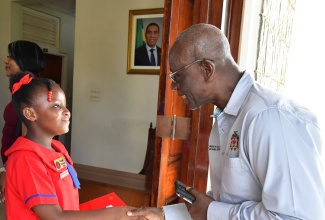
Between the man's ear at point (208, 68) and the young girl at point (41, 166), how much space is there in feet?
2.23

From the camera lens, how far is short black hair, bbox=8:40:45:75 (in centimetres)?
189

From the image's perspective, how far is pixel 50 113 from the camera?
126 cm

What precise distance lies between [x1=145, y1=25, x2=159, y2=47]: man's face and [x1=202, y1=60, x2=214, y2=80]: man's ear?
2.38 meters

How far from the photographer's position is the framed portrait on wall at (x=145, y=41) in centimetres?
321

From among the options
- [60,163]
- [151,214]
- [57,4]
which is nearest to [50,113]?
[60,163]

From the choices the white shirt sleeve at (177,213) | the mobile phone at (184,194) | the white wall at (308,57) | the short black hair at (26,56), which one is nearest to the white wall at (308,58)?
the white wall at (308,57)

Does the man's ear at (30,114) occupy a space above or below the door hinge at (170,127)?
above

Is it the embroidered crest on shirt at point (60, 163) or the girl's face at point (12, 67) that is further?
the girl's face at point (12, 67)

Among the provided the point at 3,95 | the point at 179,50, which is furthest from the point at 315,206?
the point at 3,95

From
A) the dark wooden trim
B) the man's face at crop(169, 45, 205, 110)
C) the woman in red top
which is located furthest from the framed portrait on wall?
the man's face at crop(169, 45, 205, 110)

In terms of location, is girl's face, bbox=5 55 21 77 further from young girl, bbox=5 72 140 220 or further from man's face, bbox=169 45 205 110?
man's face, bbox=169 45 205 110

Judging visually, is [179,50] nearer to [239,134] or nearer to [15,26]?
[239,134]

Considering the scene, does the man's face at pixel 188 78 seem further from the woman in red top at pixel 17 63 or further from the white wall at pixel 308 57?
the white wall at pixel 308 57

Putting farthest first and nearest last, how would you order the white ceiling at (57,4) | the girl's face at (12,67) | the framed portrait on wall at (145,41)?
the white ceiling at (57,4), the framed portrait on wall at (145,41), the girl's face at (12,67)
